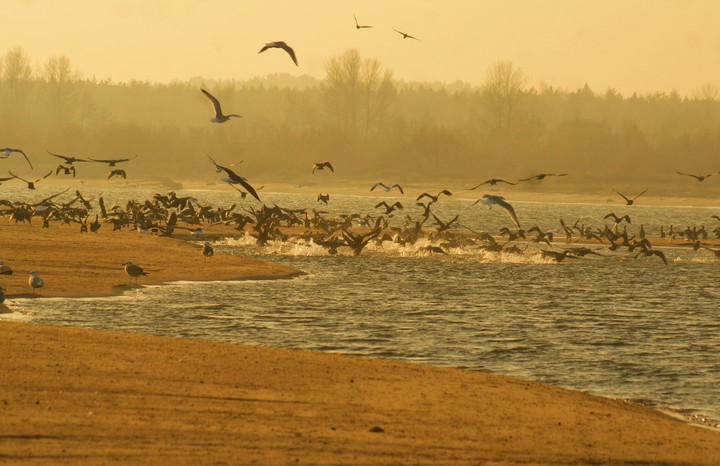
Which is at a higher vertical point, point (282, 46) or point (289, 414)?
point (282, 46)

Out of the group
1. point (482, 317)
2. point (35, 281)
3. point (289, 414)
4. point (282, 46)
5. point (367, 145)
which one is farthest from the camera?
point (367, 145)

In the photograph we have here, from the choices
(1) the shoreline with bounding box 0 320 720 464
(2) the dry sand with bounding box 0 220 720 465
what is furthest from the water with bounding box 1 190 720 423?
(2) the dry sand with bounding box 0 220 720 465

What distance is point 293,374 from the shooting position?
693 inches

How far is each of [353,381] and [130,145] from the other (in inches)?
6071

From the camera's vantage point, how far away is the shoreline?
12797 mm

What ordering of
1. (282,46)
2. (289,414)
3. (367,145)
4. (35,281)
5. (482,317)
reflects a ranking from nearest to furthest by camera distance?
1. (289,414)
2. (282,46)
3. (35,281)
4. (482,317)
5. (367,145)

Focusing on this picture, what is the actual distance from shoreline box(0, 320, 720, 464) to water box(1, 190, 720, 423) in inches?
109

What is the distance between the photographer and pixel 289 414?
48.1 ft

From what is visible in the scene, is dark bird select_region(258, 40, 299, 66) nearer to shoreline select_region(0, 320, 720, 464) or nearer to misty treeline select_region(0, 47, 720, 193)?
shoreline select_region(0, 320, 720, 464)

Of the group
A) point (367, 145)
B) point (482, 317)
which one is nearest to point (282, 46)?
point (482, 317)

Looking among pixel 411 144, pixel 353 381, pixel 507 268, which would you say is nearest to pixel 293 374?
pixel 353 381

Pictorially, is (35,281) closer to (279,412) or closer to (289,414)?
(279,412)

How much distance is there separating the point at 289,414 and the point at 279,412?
154mm

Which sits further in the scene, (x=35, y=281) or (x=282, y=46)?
(x=35, y=281)
